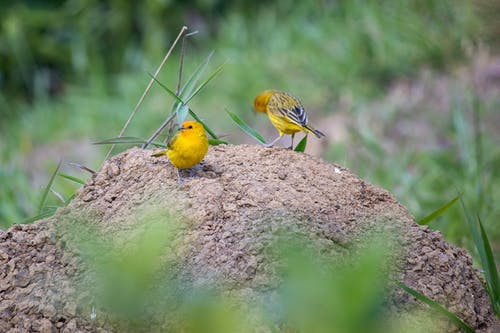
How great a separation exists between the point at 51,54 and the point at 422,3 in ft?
16.2

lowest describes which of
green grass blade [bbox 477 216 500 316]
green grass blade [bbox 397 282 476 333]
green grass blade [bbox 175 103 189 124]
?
green grass blade [bbox 397 282 476 333]

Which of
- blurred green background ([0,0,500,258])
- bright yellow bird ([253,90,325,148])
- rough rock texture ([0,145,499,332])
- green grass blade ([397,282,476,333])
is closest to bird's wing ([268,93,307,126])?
bright yellow bird ([253,90,325,148])

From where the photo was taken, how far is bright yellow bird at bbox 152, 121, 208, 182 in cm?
264

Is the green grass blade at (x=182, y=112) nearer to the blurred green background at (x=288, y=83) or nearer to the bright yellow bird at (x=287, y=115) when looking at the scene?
the bright yellow bird at (x=287, y=115)

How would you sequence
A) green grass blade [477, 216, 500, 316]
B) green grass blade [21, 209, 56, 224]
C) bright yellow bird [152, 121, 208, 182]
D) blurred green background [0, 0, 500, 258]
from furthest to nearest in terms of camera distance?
blurred green background [0, 0, 500, 258] → green grass blade [21, 209, 56, 224] → bright yellow bird [152, 121, 208, 182] → green grass blade [477, 216, 500, 316]

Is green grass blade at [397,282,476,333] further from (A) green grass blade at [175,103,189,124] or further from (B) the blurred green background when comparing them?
(B) the blurred green background

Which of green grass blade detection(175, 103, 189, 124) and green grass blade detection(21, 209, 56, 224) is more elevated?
green grass blade detection(175, 103, 189, 124)

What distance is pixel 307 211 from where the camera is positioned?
2475mm

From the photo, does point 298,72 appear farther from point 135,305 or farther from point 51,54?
point 135,305

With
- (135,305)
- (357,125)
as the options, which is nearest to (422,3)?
(357,125)

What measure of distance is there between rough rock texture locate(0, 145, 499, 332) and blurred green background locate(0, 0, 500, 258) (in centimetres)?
172

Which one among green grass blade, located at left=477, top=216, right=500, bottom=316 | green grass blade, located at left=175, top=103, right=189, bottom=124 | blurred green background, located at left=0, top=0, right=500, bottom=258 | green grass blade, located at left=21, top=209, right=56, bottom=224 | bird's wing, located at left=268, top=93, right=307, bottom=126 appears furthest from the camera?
blurred green background, located at left=0, top=0, right=500, bottom=258

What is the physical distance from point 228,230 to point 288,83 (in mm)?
5313

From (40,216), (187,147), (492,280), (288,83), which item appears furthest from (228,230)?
(288,83)
